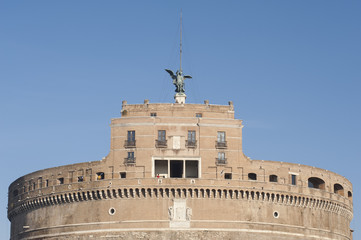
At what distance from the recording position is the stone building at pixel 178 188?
280 ft

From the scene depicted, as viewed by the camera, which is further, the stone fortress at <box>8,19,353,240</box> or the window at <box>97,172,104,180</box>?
the window at <box>97,172,104,180</box>

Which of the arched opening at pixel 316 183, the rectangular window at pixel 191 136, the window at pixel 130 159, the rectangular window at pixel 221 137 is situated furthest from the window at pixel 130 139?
the arched opening at pixel 316 183

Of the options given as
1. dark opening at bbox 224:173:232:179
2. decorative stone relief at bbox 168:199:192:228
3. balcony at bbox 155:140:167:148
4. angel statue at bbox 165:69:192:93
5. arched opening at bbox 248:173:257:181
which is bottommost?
decorative stone relief at bbox 168:199:192:228

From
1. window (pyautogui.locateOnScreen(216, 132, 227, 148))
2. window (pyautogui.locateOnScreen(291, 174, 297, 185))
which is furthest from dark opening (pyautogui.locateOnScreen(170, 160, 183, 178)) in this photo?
window (pyautogui.locateOnScreen(291, 174, 297, 185))

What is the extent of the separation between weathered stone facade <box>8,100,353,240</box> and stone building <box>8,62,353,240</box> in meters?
0.11

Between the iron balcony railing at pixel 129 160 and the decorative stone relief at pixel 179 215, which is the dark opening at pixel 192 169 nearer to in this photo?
the decorative stone relief at pixel 179 215

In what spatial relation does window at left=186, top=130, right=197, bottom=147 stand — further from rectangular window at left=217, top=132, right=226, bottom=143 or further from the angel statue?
the angel statue

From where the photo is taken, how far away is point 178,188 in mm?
85625

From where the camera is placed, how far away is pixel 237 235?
8544 centimetres

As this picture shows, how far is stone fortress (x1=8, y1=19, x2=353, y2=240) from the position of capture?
3364 inches

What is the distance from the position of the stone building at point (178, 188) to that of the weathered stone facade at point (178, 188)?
0.11 metres

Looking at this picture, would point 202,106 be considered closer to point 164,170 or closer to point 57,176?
point 164,170

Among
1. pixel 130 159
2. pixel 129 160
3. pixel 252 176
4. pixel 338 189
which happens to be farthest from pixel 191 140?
pixel 338 189

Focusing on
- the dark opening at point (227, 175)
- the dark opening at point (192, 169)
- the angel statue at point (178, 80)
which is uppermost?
the angel statue at point (178, 80)
